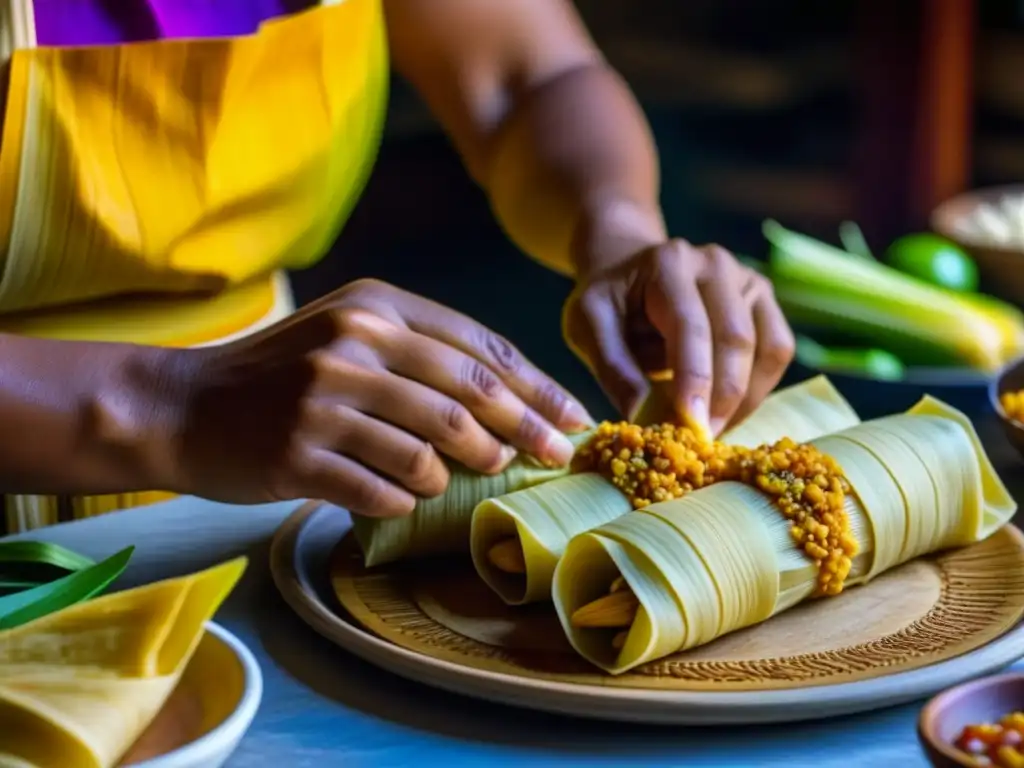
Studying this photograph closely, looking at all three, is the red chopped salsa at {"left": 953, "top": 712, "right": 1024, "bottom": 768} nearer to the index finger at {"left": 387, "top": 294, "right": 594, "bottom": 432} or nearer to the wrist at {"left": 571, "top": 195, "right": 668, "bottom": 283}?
the index finger at {"left": 387, "top": 294, "right": 594, "bottom": 432}

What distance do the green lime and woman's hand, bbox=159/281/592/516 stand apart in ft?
4.37

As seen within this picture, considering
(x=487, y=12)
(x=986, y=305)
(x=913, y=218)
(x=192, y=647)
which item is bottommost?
(x=913, y=218)

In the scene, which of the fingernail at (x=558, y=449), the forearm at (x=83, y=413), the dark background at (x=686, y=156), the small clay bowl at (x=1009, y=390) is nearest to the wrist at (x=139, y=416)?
the forearm at (x=83, y=413)

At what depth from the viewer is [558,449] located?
1349 millimetres

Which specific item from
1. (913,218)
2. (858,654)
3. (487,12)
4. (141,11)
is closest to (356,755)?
(858,654)

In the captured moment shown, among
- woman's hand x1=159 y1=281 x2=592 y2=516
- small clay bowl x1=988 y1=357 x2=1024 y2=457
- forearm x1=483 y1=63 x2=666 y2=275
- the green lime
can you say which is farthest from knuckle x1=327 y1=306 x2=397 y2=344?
the green lime

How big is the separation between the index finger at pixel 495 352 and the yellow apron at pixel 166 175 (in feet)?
1.35

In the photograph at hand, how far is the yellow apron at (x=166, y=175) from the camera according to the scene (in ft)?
4.86

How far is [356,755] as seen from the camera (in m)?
1.04

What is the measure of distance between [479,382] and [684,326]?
0.30 m

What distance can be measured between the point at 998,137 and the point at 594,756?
3.66 metres

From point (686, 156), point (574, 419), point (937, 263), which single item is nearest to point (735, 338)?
point (574, 419)

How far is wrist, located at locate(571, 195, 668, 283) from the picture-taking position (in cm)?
170

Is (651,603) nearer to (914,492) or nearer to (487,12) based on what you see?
(914,492)
